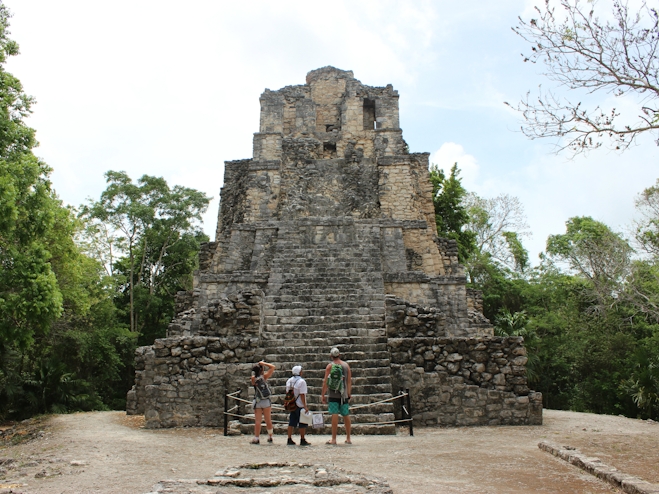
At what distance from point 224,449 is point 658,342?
1603 centimetres

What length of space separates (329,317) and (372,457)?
408 cm

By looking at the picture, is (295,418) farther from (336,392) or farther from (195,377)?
(195,377)

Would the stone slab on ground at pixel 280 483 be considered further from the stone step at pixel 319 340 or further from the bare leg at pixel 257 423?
the stone step at pixel 319 340

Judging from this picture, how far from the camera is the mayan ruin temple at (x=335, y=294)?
28.5 feet

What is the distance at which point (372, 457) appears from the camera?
605cm

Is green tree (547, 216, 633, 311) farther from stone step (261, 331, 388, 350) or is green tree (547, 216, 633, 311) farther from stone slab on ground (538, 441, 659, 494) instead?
stone slab on ground (538, 441, 659, 494)

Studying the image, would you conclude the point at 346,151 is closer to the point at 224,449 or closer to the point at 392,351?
the point at 392,351

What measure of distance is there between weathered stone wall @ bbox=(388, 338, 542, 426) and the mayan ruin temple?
0.02 metres

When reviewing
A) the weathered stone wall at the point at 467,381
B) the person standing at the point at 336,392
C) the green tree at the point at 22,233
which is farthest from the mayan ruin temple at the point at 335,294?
the green tree at the point at 22,233

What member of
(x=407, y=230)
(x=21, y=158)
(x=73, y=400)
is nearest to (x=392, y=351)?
(x=407, y=230)

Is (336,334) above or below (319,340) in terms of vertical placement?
above

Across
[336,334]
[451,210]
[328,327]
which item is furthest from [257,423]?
[451,210]

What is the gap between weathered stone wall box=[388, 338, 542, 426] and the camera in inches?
340

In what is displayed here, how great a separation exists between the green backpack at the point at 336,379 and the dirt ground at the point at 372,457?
69 cm
